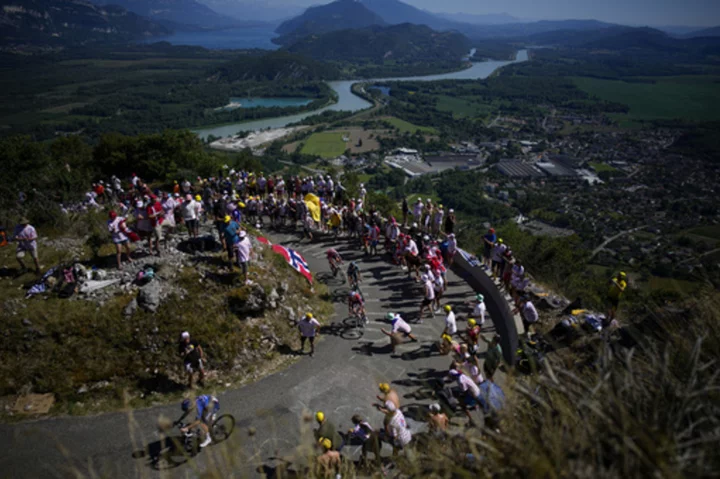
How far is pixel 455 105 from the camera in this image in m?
187

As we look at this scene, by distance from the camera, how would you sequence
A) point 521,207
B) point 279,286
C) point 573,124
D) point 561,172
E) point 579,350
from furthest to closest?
point 573,124, point 561,172, point 521,207, point 279,286, point 579,350

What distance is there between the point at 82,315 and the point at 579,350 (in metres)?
16.0

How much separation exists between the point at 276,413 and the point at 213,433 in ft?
5.86

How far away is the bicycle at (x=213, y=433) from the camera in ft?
32.6

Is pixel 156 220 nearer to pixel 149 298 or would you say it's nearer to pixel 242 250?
pixel 149 298

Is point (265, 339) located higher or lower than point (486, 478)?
lower

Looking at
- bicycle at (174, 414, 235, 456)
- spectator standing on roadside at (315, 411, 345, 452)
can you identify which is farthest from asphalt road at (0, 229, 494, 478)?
spectator standing on roadside at (315, 411, 345, 452)

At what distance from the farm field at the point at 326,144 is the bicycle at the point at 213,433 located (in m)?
107

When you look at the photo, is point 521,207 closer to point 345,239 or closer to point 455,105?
point 345,239

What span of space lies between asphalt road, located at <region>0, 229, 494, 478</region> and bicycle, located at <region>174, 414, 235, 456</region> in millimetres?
Result: 217

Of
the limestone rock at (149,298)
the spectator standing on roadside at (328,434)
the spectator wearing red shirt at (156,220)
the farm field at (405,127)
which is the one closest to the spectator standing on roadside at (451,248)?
the spectator standing on roadside at (328,434)

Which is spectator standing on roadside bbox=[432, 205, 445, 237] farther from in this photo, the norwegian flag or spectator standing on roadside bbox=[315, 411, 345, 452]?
spectator standing on roadside bbox=[315, 411, 345, 452]

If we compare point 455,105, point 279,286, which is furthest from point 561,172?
point 279,286

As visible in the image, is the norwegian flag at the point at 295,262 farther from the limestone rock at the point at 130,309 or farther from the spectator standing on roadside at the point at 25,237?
the spectator standing on roadside at the point at 25,237
